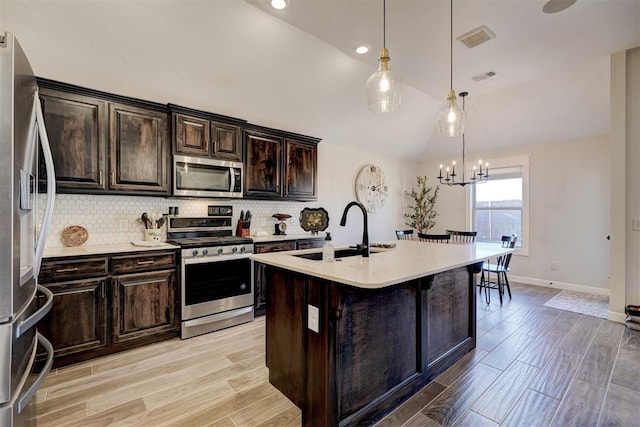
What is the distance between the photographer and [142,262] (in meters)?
2.80

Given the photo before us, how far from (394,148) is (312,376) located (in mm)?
5102

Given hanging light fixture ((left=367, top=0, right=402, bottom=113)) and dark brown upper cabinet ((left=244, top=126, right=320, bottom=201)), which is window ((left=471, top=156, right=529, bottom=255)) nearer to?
dark brown upper cabinet ((left=244, top=126, right=320, bottom=201))

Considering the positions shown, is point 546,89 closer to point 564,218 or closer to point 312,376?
point 564,218

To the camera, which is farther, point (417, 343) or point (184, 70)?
point (184, 70)

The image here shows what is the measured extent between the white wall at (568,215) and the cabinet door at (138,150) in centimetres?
586

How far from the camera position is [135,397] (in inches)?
81.0

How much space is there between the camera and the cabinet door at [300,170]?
421cm

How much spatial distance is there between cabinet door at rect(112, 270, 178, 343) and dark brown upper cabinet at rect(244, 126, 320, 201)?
1458 mm

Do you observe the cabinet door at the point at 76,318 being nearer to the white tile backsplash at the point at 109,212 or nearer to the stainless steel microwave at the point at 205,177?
the white tile backsplash at the point at 109,212

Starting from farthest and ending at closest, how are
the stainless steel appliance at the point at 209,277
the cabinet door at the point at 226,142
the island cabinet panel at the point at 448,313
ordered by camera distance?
the cabinet door at the point at 226,142 < the stainless steel appliance at the point at 209,277 < the island cabinet panel at the point at 448,313

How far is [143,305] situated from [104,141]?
65.1 inches

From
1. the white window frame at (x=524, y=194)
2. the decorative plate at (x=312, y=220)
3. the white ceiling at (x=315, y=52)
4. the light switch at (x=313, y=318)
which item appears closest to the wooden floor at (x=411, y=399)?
the light switch at (x=313, y=318)

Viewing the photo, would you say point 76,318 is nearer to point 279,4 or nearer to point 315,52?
point 279,4

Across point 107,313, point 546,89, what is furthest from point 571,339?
point 107,313
